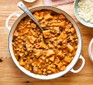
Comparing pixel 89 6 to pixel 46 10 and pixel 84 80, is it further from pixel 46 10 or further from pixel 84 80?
pixel 84 80

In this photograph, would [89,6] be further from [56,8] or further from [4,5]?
[4,5]

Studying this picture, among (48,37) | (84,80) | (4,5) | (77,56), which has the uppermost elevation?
(4,5)

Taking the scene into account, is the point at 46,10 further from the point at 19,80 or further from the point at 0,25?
the point at 19,80

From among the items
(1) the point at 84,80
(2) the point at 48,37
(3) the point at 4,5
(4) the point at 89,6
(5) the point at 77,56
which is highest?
(3) the point at 4,5

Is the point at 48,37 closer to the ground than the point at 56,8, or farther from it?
closer to the ground

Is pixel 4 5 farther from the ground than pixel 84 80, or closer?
farther from the ground

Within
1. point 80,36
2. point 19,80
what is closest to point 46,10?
point 80,36

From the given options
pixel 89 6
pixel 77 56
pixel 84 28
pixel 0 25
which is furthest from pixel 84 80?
pixel 0 25
